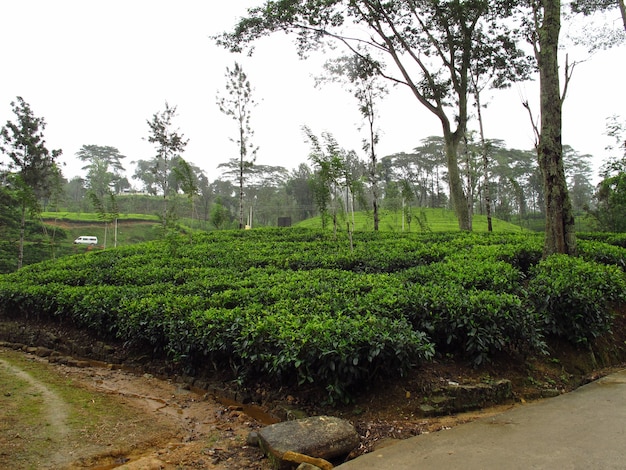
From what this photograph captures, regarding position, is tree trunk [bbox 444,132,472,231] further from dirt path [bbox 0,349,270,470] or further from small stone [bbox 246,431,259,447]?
small stone [bbox 246,431,259,447]

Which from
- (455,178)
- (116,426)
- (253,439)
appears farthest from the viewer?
(455,178)

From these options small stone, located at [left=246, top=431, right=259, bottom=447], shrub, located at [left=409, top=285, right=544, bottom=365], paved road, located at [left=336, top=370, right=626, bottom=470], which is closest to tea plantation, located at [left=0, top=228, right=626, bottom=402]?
shrub, located at [left=409, top=285, right=544, bottom=365]

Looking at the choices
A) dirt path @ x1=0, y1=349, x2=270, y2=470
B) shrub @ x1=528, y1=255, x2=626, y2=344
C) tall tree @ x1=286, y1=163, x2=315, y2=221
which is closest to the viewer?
dirt path @ x1=0, y1=349, x2=270, y2=470

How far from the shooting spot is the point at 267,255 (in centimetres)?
916

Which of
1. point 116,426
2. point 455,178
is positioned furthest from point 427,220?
point 116,426

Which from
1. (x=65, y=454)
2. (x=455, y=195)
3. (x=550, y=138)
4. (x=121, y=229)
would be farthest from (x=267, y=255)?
(x=121, y=229)

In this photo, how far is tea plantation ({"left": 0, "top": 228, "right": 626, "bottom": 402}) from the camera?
11.7 ft

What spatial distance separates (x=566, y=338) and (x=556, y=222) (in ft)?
6.90

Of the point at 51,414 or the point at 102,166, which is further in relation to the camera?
the point at 102,166

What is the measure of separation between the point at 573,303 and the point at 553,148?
2627 mm

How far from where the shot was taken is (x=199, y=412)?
394cm

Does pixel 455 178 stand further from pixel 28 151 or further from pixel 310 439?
pixel 28 151

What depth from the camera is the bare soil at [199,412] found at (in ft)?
9.68

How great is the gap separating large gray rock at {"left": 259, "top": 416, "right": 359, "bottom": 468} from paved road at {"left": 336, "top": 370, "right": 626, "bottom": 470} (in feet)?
0.70
